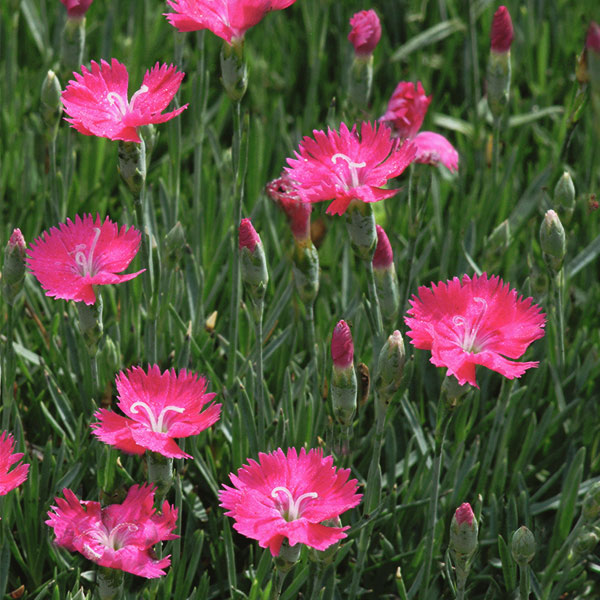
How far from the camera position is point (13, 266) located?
121 centimetres

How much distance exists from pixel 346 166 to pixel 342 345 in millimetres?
240

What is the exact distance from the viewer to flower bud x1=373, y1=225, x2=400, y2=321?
1.32 m

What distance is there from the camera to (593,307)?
187 centimetres

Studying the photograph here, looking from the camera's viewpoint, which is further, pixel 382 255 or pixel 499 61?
pixel 499 61

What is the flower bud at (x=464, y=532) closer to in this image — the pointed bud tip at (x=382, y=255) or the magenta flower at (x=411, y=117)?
the pointed bud tip at (x=382, y=255)

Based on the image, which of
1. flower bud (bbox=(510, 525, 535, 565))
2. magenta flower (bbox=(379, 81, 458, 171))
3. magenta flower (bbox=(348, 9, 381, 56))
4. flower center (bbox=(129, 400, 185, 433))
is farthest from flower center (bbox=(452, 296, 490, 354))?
magenta flower (bbox=(348, 9, 381, 56))

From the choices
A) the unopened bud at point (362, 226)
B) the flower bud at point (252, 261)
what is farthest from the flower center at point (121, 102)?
the unopened bud at point (362, 226)

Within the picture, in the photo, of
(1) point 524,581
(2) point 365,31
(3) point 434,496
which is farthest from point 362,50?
(1) point 524,581

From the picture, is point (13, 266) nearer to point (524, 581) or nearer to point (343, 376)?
point (343, 376)

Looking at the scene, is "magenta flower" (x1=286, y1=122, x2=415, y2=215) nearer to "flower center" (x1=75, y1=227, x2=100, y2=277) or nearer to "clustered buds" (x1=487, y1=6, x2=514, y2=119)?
"flower center" (x1=75, y1=227, x2=100, y2=277)

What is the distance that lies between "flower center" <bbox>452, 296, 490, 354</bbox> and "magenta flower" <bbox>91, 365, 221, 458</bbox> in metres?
0.30

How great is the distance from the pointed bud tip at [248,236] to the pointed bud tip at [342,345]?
0.17 metres

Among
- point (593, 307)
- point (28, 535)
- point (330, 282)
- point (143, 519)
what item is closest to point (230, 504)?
point (143, 519)

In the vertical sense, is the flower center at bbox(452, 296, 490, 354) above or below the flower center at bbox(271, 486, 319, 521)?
above
